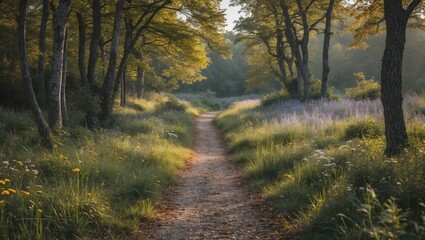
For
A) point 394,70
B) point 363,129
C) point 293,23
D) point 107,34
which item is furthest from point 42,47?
point 293,23

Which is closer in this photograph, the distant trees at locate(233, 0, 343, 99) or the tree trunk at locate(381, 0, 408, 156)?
the tree trunk at locate(381, 0, 408, 156)

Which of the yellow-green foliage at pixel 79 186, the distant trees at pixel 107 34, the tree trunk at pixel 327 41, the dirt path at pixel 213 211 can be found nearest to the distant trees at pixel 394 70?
the dirt path at pixel 213 211

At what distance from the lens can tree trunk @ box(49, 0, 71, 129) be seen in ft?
29.3

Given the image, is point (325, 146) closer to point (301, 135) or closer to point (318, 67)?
point (301, 135)

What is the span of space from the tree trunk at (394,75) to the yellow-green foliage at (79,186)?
4.74m

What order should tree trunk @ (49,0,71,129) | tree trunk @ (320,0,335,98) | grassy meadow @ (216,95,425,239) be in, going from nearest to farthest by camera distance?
grassy meadow @ (216,95,425,239) → tree trunk @ (49,0,71,129) → tree trunk @ (320,0,335,98)

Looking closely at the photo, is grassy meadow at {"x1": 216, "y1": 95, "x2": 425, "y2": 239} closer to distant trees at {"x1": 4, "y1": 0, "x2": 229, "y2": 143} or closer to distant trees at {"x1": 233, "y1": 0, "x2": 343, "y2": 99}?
distant trees at {"x1": 4, "y1": 0, "x2": 229, "y2": 143}

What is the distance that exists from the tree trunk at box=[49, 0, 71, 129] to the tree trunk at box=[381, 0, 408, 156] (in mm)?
7437

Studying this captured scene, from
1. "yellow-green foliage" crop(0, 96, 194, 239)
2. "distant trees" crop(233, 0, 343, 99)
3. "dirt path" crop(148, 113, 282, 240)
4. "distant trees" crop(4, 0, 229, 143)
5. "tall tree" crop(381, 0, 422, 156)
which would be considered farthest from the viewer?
"distant trees" crop(233, 0, 343, 99)

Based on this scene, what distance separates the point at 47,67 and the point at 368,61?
182 feet

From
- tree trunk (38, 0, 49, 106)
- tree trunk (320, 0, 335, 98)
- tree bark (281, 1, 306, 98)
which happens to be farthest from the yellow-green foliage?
tree bark (281, 1, 306, 98)

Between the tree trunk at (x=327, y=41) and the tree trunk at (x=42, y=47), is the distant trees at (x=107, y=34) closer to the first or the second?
the tree trunk at (x=42, y=47)

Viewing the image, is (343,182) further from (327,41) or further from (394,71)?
(327,41)

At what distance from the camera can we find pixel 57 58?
29.7 ft
